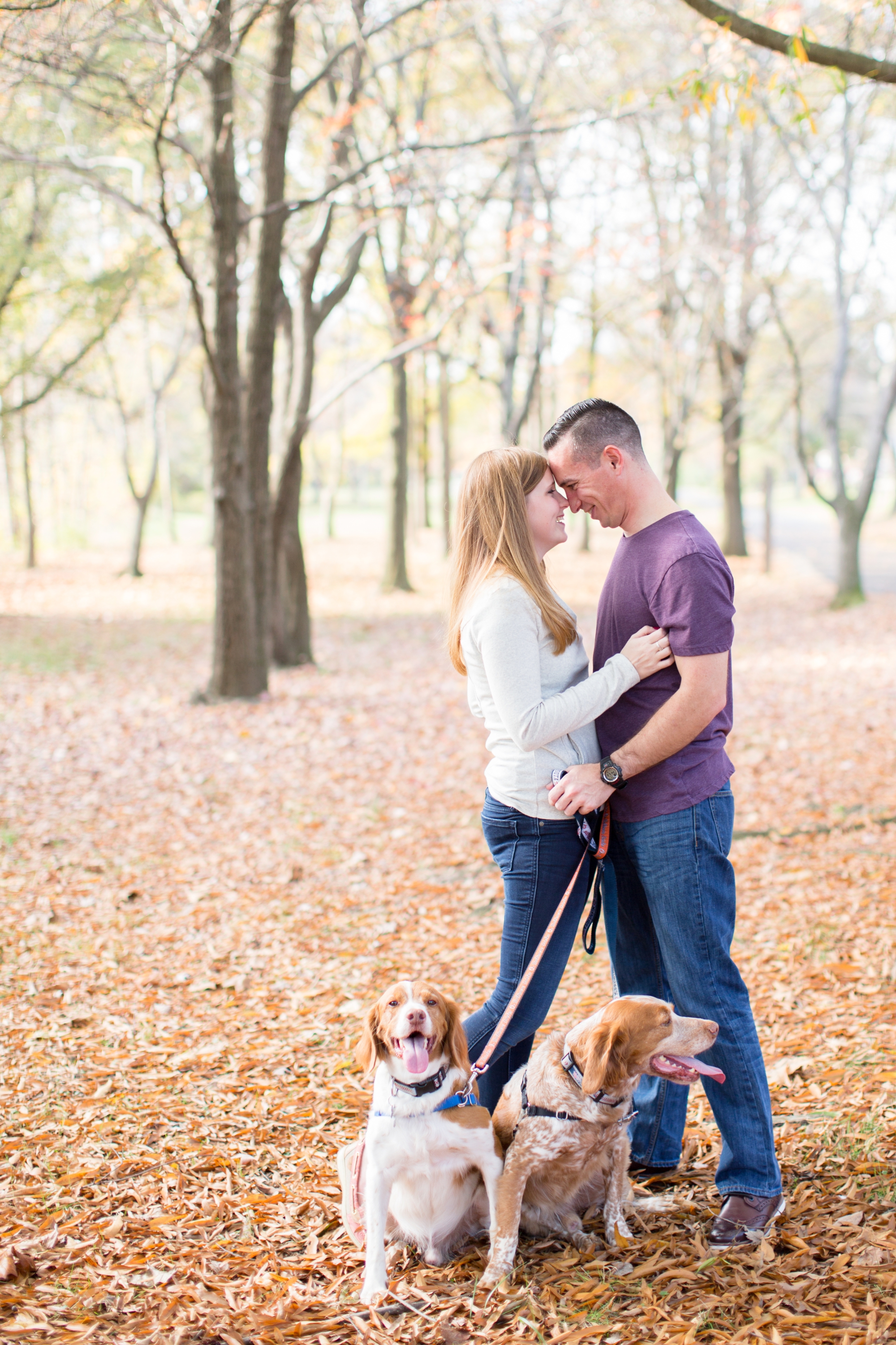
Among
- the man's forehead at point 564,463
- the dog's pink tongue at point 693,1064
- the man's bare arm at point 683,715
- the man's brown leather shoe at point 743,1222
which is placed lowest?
the man's brown leather shoe at point 743,1222

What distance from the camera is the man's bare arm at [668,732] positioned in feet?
9.62

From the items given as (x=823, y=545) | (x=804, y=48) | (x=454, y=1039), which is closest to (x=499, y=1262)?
(x=454, y=1039)

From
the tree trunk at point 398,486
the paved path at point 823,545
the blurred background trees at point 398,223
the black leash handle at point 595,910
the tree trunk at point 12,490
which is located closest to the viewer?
the black leash handle at point 595,910

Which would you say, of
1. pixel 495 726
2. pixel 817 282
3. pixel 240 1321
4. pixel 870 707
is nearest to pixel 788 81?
pixel 495 726

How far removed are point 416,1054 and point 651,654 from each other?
1.32 m

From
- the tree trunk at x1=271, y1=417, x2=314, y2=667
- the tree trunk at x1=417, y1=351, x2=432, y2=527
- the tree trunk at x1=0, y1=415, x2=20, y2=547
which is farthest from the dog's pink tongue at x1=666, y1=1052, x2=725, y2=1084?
the tree trunk at x1=0, y1=415, x2=20, y2=547

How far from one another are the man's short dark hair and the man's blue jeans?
3.56ft

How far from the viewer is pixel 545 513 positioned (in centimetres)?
309

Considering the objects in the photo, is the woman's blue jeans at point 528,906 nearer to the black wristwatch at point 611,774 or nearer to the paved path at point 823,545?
the black wristwatch at point 611,774

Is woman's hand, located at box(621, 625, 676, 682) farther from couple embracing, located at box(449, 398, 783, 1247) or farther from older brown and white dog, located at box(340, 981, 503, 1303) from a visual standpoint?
older brown and white dog, located at box(340, 981, 503, 1303)

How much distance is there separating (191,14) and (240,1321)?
29.7ft

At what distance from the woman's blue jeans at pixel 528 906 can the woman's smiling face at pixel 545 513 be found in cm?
82

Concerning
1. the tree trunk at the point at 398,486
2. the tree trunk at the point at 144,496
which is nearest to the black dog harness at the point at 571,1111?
the tree trunk at the point at 398,486

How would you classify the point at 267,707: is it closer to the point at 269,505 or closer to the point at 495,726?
the point at 269,505
